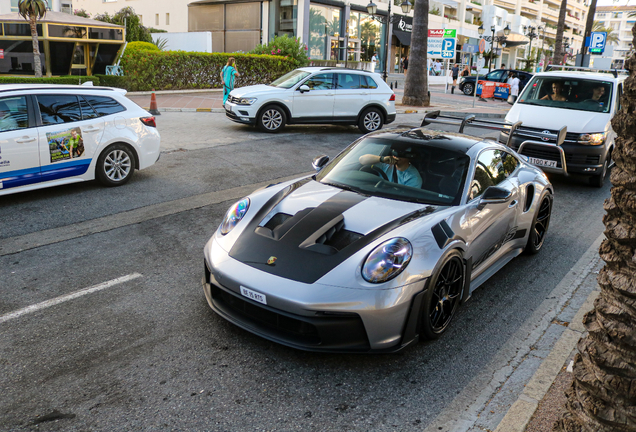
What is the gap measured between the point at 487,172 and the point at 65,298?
4.06 meters

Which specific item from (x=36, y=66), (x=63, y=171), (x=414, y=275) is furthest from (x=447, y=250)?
(x=36, y=66)

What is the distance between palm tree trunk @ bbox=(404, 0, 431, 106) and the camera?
20922mm

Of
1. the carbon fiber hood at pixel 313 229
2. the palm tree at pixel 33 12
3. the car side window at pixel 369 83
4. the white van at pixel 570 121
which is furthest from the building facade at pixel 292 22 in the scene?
the carbon fiber hood at pixel 313 229

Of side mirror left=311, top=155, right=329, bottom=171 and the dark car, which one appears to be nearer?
side mirror left=311, top=155, right=329, bottom=171

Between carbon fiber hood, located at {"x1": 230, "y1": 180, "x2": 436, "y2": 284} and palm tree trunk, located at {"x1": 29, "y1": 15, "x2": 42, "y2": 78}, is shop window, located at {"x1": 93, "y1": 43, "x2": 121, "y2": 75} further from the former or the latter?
carbon fiber hood, located at {"x1": 230, "y1": 180, "x2": 436, "y2": 284}

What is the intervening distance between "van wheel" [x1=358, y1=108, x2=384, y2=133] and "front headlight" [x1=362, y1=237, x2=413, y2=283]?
11706 millimetres

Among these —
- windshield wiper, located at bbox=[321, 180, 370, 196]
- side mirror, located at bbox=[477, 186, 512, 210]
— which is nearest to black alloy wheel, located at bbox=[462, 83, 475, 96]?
side mirror, located at bbox=[477, 186, 512, 210]

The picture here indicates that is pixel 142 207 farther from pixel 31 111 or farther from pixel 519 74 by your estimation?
pixel 519 74

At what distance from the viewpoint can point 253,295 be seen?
151 inches

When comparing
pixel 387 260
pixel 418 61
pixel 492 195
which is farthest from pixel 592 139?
pixel 418 61

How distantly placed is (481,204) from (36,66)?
21.2 m

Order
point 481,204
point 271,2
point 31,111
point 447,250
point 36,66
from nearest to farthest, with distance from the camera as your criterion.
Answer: point 447,250
point 481,204
point 31,111
point 36,66
point 271,2

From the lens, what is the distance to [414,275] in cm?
391

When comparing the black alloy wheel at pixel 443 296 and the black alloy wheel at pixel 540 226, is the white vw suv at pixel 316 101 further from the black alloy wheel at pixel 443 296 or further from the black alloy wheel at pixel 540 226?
the black alloy wheel at pixel 443 296
